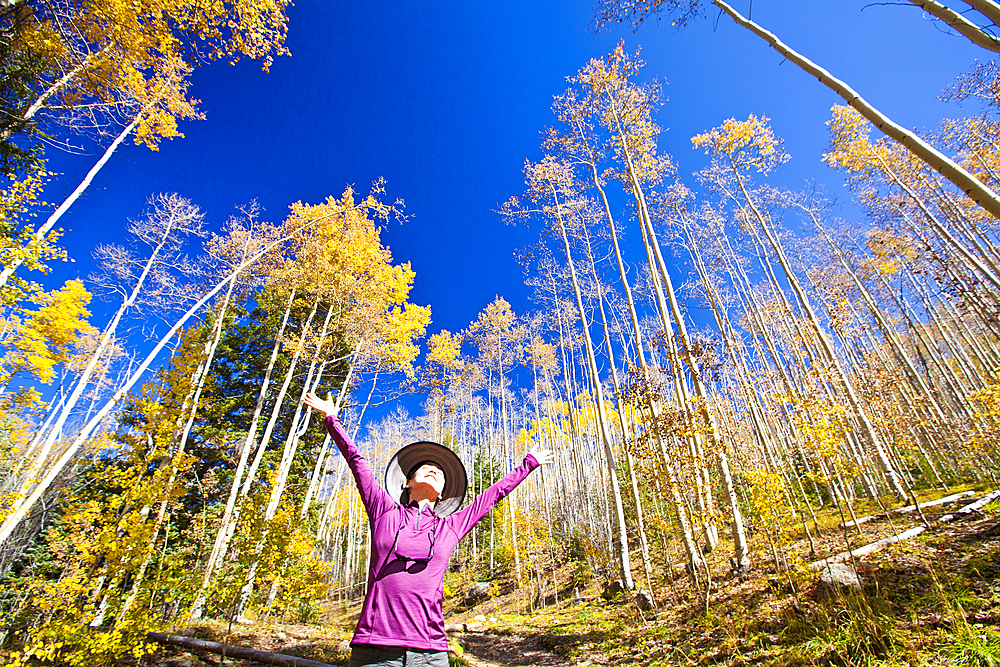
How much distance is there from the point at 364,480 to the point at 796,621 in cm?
412

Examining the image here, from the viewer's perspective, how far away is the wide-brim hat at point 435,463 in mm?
2189

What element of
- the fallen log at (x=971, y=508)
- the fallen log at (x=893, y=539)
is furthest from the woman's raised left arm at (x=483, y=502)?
the fallen log at (x=971, y=508)

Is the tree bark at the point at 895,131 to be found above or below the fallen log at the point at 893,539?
above

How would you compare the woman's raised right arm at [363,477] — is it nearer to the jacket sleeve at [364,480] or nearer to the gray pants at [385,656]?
the jacket sleeve at [364,480]

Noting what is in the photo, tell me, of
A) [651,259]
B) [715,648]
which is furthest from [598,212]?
[715,648]

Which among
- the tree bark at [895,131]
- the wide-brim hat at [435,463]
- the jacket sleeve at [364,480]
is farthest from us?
the tree bark at [895,131]

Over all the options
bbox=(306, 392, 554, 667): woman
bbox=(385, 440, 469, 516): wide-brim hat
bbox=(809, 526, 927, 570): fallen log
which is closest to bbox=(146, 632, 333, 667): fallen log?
bbox=(385, 440, 469, 516): wide-brim hat

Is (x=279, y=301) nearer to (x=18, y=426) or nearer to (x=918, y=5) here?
(x=18, y=426)

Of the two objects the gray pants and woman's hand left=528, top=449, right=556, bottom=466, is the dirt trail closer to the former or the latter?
woman's hand left=528, top=449, right=556, bottom=466

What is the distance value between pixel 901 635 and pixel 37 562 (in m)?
17.9

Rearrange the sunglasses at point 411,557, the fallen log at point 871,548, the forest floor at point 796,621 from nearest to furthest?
the sunglasses at point 411,557, the forest floor at point 796,621, the fallen log at point 871,548

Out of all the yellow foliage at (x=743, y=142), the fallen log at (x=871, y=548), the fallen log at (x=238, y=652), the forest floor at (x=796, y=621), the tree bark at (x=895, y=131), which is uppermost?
the yellow foliage at (x=743, y=142)

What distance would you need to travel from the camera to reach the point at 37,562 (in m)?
10.2

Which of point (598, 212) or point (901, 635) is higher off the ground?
point (598, 212)
